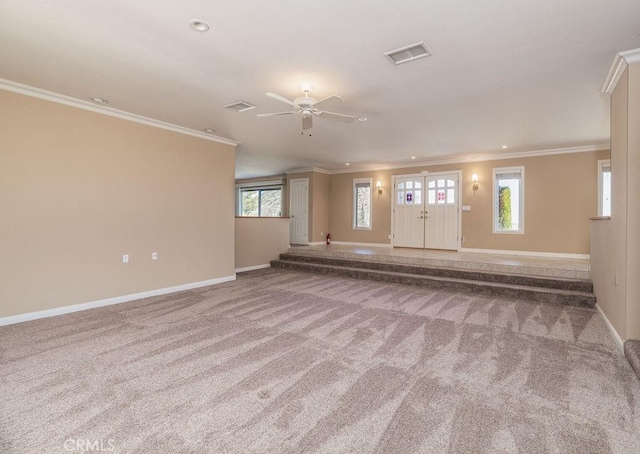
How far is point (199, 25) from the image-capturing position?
8.27ft

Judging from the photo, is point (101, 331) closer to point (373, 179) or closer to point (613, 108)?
point (613, 108)

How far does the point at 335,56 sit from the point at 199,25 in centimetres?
120

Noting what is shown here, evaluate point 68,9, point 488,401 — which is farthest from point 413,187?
point 68,9

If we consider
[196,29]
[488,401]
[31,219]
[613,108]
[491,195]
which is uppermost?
[196,29]

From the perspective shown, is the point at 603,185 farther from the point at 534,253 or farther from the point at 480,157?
the point at 480,157

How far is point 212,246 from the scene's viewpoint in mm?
5832

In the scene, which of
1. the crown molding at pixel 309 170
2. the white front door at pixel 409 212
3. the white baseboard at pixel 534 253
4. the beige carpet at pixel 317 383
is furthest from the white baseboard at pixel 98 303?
the white baseboard at pixel 534 253

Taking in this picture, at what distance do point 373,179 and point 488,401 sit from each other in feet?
24.6

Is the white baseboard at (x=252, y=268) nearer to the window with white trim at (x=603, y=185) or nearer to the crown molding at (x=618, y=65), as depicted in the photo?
the crown molding at (x=618, y=65)

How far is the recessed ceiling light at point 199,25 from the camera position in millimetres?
2478

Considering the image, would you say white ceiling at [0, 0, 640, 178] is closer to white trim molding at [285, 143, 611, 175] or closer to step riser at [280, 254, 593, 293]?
white trim molding at [285, 143, 611, 175]

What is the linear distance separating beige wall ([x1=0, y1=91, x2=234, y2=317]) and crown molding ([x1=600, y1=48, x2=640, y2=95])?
557 centimetres

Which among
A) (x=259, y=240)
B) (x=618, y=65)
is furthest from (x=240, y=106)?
(x=618, y=65)

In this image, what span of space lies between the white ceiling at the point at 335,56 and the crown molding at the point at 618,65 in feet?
0.17
